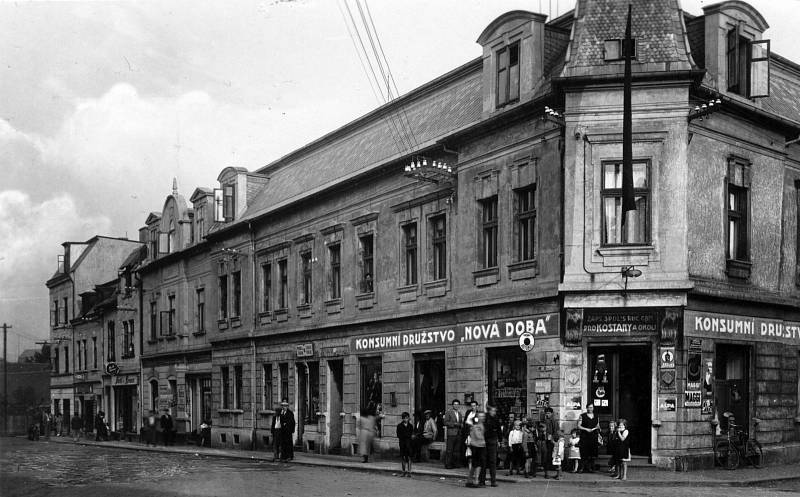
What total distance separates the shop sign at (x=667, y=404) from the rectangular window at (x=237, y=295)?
79.6 feet

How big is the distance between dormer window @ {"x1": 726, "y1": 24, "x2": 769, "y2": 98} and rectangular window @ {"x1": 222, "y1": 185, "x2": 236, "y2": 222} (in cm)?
2500

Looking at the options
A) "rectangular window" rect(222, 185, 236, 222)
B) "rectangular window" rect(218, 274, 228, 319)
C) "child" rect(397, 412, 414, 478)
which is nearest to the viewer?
"child" rect(397, 412, 414, 478)

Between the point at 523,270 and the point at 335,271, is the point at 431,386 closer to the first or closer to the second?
the point at 523,270

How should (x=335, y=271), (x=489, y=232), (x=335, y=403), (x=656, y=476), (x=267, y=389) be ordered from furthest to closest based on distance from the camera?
1. (x=267, y=389)
2. (x=335, y=271)
3. (x=335, y=403)
4. (x=489, y=232)
5. (x=656, y=476)

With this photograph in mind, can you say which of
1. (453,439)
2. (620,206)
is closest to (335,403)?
(453,439)

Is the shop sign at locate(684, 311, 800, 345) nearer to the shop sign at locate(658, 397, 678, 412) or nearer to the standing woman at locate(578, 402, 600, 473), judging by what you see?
the shop sign at locate(658, 397, 678, 412)

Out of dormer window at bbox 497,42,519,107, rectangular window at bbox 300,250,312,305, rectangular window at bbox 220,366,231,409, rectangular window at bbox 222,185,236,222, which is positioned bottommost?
rectangular window at bbox 220,366,231,409

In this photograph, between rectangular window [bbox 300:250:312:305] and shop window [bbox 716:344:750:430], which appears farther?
rectangular window [bbox 300:250:312:305]

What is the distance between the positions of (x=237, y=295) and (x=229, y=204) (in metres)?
4.36

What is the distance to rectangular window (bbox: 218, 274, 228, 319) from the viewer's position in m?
43.1

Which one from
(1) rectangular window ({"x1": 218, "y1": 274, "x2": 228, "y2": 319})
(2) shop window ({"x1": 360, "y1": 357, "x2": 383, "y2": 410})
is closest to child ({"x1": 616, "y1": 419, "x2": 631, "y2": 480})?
(2) shop window ({"x1": 360, "y1": 357, "x2": 383, "y2": 410})

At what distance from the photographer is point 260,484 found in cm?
1992

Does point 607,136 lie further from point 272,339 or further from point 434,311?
point 272,339

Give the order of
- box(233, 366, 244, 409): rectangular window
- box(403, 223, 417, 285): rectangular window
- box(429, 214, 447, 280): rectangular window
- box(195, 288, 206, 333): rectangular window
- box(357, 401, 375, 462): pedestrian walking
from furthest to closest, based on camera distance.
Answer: box(195, 288, 206, 333): rectangular window
box(233, 366, 244, 409): rectangular window
box(403, 223, 417, 285): rectangular window
box(429, 214, 447, 280): rectangular window
box(357, 401, 375, 462): pedestrian walking
